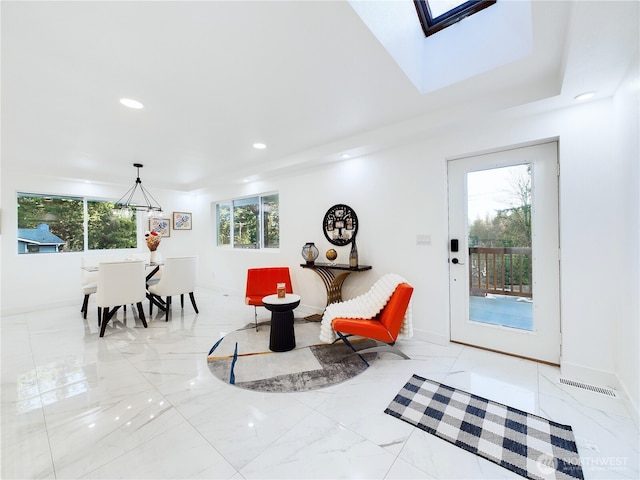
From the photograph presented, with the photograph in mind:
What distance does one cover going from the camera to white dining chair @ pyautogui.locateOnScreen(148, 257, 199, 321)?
4051 millimetres

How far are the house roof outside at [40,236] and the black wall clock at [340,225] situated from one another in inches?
188

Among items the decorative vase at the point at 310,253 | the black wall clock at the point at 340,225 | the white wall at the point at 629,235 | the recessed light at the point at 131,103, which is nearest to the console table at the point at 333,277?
the decorative vase at the point at 310,253

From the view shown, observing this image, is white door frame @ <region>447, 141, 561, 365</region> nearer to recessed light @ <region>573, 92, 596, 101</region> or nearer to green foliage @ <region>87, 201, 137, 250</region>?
recessed light @ <region>573, 92, 596, 101</region>

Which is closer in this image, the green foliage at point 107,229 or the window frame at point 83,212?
the window frame at point 83,212

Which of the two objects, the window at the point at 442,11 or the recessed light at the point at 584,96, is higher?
the window at the point at 442,11

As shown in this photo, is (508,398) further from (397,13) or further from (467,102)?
(397,13)

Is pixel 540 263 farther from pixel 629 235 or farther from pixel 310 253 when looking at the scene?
pixel 310 253

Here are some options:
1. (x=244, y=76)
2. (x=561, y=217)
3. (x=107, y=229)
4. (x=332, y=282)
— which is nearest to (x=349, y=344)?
(x=332, y=282)

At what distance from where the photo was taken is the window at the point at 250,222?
5.07 metres

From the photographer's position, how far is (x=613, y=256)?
216 centimetres

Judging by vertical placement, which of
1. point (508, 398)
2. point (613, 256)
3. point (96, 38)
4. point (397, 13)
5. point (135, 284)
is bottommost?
point (508, 398)

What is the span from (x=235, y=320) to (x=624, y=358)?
13.3 ft

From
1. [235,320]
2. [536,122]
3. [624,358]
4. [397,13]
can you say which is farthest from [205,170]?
[624,358]

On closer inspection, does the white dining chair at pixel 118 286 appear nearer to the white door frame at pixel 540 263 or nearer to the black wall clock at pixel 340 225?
the black wall clock at pixel 340 225
